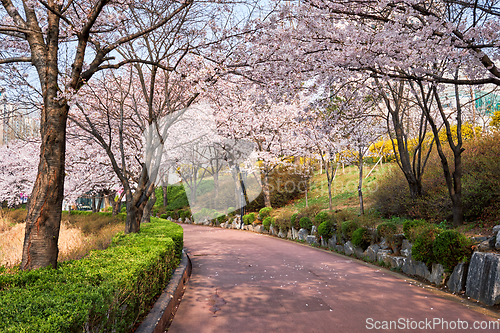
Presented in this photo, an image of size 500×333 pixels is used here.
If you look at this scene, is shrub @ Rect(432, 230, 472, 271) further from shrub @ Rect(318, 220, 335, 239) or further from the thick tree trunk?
the thick tree trunk

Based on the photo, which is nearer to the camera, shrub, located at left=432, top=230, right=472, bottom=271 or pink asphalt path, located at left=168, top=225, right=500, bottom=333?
pink asphalt path, located at left=168, top=225, right=500, bottom=333

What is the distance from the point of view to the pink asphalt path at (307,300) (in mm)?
4320

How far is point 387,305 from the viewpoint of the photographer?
502 cm

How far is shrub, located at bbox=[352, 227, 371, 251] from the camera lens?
8.98 metres

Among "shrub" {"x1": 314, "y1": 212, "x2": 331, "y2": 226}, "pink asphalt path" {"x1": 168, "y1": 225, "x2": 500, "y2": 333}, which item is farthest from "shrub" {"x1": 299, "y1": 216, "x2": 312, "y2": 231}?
"pink asphalt path" {"x1": 168, "y1": 225, "x2": 500, "y2": 333}

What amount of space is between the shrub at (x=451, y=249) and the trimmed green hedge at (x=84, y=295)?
5.13 metres

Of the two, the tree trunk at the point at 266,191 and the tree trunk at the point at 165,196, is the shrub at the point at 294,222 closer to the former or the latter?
the tree trunk at the point at 266,191

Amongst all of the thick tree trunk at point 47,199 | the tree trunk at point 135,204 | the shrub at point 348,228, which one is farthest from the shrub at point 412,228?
the thick tree trunk at point 47,199

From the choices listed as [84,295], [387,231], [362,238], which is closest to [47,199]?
[84,295]

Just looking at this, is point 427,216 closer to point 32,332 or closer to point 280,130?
point 32,332

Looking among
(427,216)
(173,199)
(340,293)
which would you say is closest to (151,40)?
(340,293)

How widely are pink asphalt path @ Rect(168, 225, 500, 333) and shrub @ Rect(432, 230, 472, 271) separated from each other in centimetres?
69

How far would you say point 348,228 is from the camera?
32.2ft

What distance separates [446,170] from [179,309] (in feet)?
23.5
